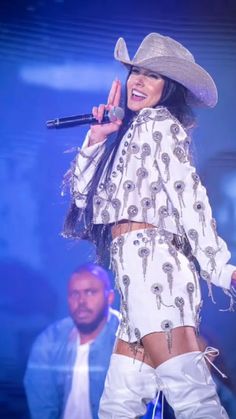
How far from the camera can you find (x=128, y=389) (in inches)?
63.3

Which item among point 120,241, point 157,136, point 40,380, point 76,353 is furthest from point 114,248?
point 40,380

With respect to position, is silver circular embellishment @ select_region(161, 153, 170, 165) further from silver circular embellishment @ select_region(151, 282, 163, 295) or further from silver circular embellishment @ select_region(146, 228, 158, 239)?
silver circular embellishment @ select_region(151, 282, 163, 295)

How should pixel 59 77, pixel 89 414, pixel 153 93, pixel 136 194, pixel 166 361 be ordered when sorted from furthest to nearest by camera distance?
pixel 59 77 < pixel 89 414 < pixel 153 93 < pixel 136 194 < pixel 166 361

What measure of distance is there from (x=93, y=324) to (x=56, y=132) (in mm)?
730

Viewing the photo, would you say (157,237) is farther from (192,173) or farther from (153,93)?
(153,93)

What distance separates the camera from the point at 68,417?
210cm

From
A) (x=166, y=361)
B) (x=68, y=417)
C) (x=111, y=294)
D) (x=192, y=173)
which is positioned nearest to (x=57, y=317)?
(x=111, y=294)

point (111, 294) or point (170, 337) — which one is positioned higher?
point (111, 294)

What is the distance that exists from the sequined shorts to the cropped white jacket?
55 millimetres

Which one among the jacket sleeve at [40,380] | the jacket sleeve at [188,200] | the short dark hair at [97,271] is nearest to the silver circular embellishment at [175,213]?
the jacket sleeve at [188,200]

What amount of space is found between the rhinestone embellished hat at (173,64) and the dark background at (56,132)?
0.29 meters

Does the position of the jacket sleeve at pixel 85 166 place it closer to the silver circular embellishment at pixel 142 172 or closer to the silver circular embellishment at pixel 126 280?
the silver circular embellishment at pixel 142 172

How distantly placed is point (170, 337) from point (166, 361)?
64mm

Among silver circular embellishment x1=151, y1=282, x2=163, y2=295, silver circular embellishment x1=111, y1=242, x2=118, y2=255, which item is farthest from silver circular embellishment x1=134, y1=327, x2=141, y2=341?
silver circular embellishment x1=111, y1=242, x2=118, y2=255
